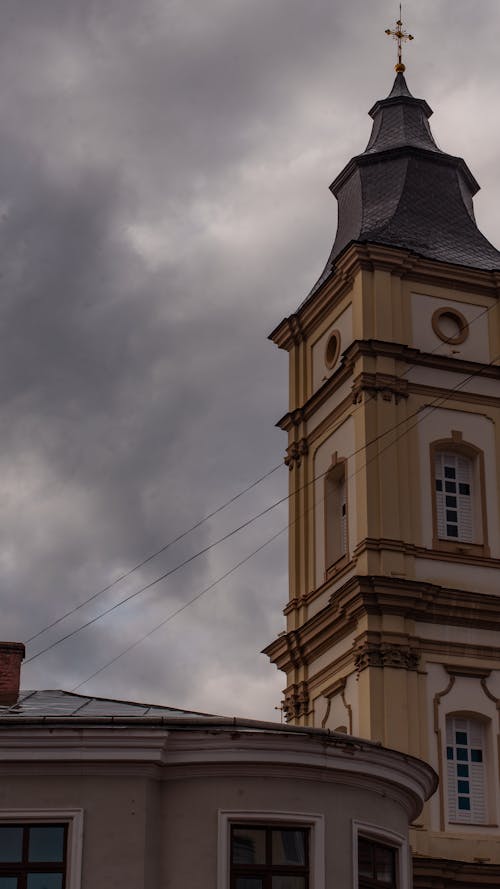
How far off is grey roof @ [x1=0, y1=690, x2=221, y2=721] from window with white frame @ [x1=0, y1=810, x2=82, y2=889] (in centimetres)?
130

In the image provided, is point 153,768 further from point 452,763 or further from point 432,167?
point 432,167

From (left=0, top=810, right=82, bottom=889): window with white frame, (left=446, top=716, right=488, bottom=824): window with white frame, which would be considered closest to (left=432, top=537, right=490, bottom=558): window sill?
(left=446, top=716, right=488, bottom=824): window with white frame

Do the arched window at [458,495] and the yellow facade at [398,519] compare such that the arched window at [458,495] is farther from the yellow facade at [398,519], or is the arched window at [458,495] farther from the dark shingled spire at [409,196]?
the dark shingled spire at [409,196]

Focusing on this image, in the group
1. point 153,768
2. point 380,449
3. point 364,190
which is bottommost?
point 153,768

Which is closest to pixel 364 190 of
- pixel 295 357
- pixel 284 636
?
pixel 295 357

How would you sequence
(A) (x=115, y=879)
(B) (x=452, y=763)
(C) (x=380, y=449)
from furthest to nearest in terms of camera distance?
(C) (x=380, y=449) → (B) (x=452, y=763) → (A) (x=115, y=879)

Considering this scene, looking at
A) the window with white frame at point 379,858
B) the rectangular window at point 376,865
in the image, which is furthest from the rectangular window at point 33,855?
the rectangular window at point 376,865

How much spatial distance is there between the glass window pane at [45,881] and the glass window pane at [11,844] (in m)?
0.32

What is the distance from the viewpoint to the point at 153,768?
75.8 ft

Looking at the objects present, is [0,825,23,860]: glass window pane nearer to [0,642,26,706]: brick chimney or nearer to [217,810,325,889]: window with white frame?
[217,810,325,889]: window with white frame

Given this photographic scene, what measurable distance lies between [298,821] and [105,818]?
2.50 meters

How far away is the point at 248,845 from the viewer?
23.0m

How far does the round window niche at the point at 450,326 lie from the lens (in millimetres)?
45094

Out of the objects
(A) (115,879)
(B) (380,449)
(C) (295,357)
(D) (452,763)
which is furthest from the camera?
(C) (295,357)
